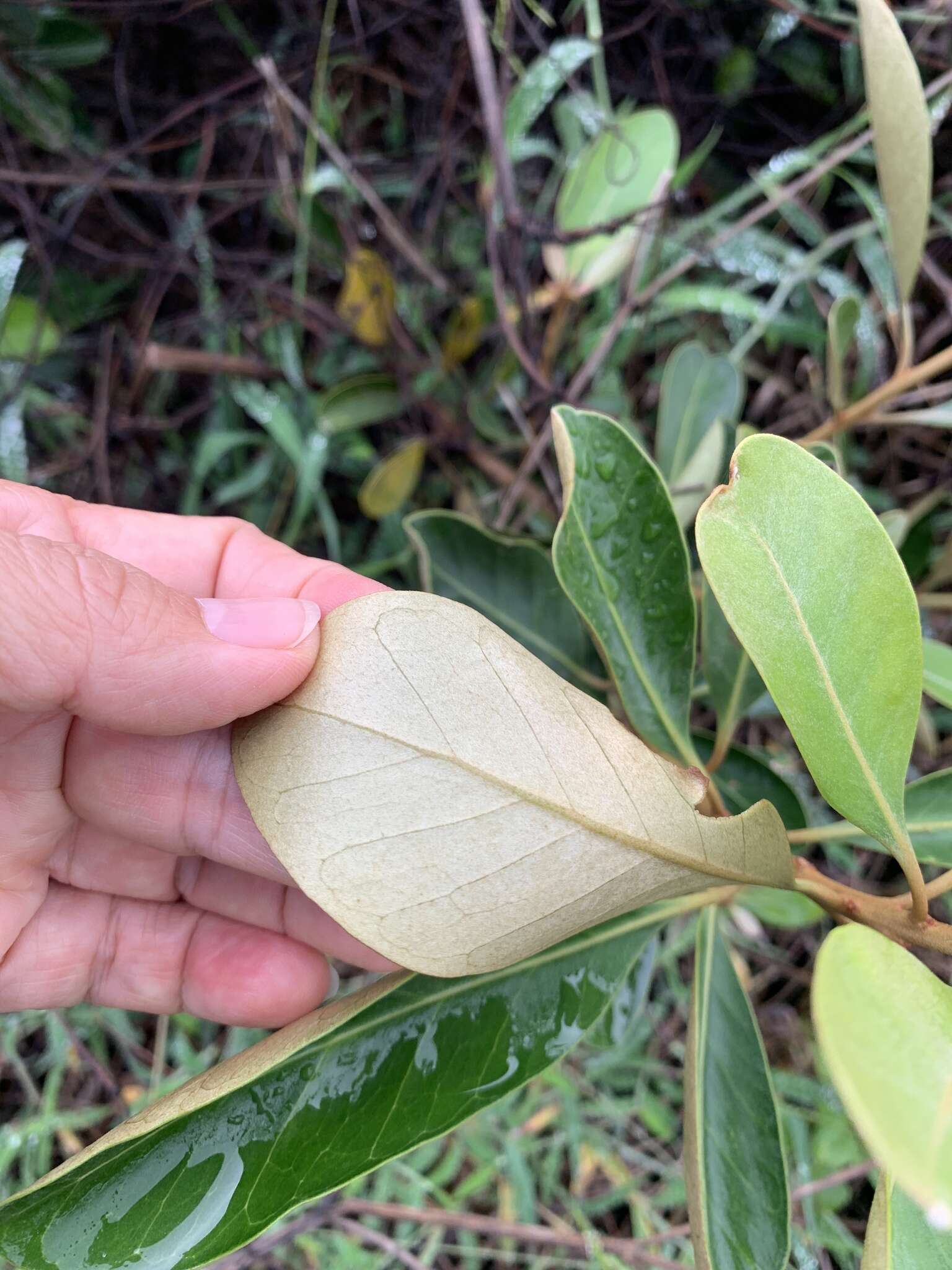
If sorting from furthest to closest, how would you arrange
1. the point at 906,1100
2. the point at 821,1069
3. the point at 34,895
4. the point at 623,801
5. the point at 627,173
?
the point at 821,1069 < the point at 627,173 < the point at 34,895 < the point at 623,801 < the point at 906,1100

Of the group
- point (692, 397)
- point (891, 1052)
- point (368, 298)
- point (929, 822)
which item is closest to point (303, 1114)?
point (891, 1052)

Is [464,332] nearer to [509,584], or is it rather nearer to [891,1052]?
[509,584]

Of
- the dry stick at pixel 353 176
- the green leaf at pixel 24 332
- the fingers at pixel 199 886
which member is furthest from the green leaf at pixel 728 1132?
the green leaf at pixel 24 332

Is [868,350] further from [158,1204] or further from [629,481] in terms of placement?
[158,1204]

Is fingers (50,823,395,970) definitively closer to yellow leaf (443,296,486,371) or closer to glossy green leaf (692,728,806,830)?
glossy green leaf (692,728,806,830)

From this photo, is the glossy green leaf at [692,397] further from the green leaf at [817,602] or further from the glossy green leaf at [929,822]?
the green leaf at [817,602]

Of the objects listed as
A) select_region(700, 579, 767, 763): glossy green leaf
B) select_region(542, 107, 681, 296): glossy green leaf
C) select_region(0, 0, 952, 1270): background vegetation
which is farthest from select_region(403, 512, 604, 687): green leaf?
select_region(542, 107, 681, 296): glossy green leaf

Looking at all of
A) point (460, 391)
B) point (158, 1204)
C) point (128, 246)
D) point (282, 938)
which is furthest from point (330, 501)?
point (158, 1204)
